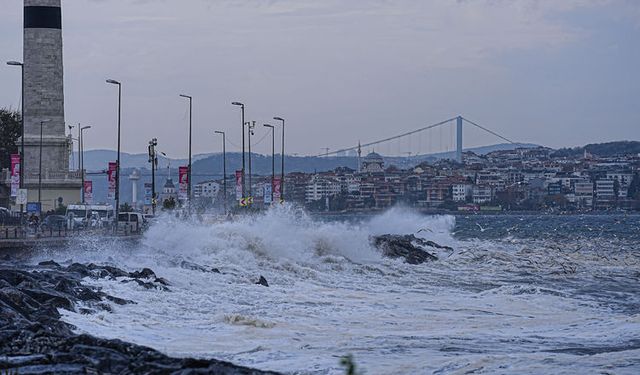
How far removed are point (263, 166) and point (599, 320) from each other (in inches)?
6748

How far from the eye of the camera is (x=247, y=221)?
146 ft

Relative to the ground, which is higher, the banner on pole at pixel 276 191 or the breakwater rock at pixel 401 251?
the banner on pole at pixel 276 191

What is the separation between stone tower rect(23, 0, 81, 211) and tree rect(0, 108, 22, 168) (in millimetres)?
12145

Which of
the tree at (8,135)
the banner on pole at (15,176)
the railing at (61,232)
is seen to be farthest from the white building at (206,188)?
the banner on pole at (15,176)

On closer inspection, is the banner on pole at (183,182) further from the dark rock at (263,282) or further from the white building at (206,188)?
the white building at (206,188)

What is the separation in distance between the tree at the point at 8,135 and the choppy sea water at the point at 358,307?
24980mm

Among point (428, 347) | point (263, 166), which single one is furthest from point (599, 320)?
point (263, 166)

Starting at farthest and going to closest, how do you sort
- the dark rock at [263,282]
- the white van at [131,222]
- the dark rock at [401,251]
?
the white van at [131,222], the dark rock at [401,251], the dark rock at [263,282]

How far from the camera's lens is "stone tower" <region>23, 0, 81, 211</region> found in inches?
1972

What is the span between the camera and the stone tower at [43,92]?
50.1 m

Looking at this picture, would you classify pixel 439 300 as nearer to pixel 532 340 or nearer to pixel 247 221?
pixel 532 340

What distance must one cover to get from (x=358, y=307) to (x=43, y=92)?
1209 inches

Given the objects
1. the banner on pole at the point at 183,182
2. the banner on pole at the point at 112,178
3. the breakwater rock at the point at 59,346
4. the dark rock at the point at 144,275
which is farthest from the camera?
the banner on pole at the point at 183,182

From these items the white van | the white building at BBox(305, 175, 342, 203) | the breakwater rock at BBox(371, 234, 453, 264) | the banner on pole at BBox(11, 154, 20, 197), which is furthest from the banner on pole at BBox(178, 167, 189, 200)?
the white building at BBox(305, 175, 342, 203)
